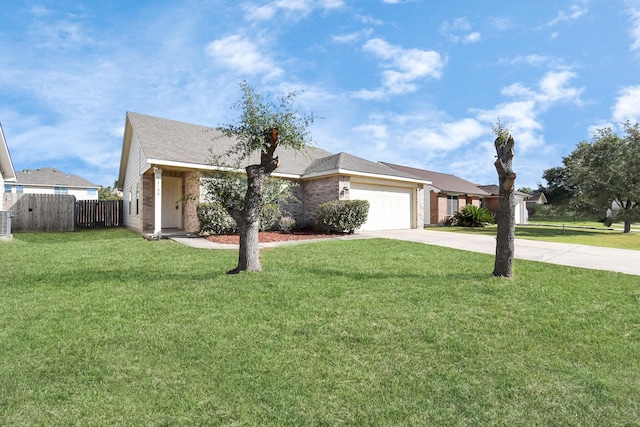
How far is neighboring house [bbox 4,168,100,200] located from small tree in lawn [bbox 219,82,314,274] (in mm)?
30627

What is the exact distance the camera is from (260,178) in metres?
6.62

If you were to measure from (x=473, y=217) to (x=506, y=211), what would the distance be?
1718 centimetres

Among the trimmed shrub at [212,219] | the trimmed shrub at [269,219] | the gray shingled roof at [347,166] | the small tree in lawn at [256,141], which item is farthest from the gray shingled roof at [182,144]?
the small tree in lawn at [256,141]

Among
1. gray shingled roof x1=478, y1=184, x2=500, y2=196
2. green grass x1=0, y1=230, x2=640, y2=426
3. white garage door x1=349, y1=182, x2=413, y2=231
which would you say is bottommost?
green grass x1=0, y1=230, x2=640, y2=426

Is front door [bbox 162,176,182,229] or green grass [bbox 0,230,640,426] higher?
front door [bbox 162,176,182,229]

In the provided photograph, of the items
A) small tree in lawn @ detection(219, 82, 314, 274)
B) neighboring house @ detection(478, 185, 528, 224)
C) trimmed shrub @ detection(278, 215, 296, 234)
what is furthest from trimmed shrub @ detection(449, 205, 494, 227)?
small tree in lawn @ detection(219, 82, 314, 274)

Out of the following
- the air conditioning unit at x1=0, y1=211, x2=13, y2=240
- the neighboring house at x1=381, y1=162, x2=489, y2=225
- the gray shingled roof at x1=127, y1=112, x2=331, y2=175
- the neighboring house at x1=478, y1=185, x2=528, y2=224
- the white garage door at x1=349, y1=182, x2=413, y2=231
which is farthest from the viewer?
the neighboring house at x1=478, y1=185, x2=528, y2=224

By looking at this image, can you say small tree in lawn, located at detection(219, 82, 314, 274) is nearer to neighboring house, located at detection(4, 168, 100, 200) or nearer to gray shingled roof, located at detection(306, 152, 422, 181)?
gray shingled roof, located at detection(306, 152, 422, 181)

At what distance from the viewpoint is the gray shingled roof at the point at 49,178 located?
31.4 meters

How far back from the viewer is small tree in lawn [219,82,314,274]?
21.3ft

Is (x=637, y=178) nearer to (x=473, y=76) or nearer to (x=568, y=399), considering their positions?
(x=473, y=76)

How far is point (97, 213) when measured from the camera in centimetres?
1877

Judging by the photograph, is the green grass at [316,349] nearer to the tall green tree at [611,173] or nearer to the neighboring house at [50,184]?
the tall green tree at [611,173]

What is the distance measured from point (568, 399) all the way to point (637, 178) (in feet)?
81.0
